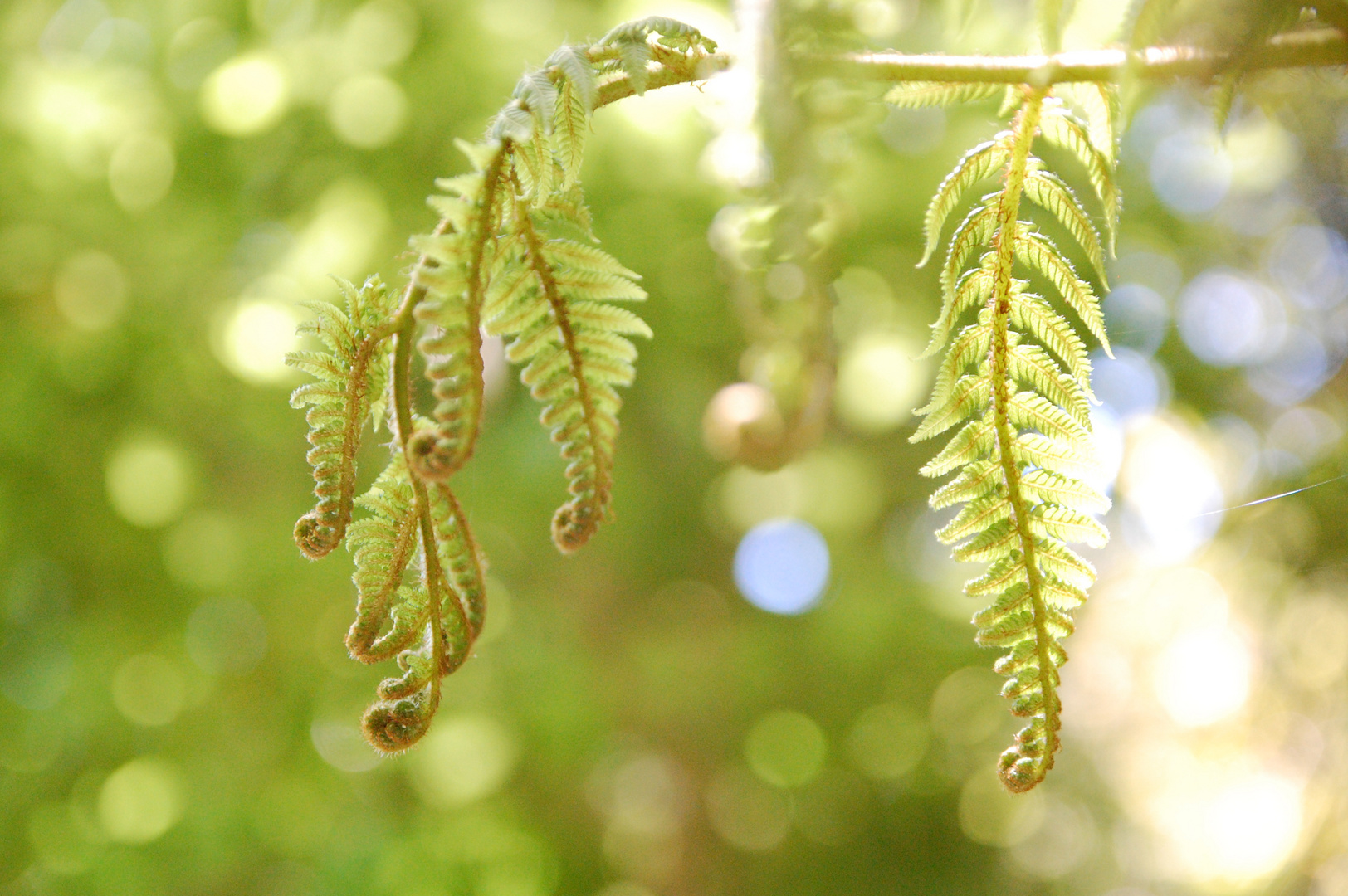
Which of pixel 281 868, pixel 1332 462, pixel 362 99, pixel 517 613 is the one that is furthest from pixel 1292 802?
pixel 362 99

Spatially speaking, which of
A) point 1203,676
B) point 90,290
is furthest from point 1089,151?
point 90,290

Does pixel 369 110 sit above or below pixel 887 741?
above

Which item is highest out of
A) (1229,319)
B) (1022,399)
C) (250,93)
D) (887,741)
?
(250,93)

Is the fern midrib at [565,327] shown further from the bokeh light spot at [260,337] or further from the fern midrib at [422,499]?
the bokeh light spot at [260,337]

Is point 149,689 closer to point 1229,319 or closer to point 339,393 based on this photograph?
point 339,393

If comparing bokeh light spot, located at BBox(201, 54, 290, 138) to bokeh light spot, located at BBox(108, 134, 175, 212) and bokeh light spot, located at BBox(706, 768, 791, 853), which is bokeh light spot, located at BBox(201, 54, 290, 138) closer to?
bokeh light spot, located at BBox(108, 134, 175, 212)

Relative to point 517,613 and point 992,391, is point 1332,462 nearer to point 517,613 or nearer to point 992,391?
point 992,391

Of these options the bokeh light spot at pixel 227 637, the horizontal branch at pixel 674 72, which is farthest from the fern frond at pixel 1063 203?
the bokeh light spot at pixel 227 637

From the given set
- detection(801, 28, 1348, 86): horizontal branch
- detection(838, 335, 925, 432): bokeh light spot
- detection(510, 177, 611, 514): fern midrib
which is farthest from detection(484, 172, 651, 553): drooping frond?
detection(838, 335, 925, 432): bokeh light spot
